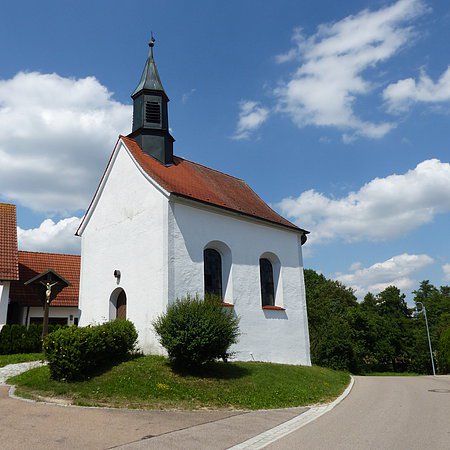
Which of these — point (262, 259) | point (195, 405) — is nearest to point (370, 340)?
point (262, 259)

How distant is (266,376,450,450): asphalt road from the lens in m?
6.79

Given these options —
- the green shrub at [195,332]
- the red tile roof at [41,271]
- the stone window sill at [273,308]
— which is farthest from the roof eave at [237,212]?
the red tile roof at [41,271]

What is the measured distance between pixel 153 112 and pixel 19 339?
11531mm

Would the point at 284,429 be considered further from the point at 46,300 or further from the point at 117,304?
the point at 46,300

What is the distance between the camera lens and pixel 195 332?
1148 centimetres

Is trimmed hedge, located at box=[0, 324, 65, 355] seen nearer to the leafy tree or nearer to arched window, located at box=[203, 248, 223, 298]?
arched window, located at box=[203, 248, 223, 298]

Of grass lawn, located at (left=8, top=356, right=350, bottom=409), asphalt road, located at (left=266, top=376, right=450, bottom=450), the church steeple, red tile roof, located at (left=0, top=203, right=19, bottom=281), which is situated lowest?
asphalt road, located at (left=266, top=376, right=450, bottom=450)

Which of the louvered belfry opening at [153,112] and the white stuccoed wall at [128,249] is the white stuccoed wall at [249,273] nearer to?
the white stuccoed wall at [128,249]

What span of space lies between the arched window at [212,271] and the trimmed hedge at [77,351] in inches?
189

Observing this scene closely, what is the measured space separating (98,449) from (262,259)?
1313 centimetres

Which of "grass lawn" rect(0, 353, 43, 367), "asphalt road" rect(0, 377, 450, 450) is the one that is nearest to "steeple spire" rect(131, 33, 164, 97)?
"grass lawn" rect(0, 353, 43, 367)

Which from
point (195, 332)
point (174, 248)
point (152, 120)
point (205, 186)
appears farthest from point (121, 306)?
point (152, 120)

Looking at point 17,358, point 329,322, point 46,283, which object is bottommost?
point 17,358

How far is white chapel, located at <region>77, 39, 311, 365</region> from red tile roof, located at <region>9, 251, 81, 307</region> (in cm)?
440
